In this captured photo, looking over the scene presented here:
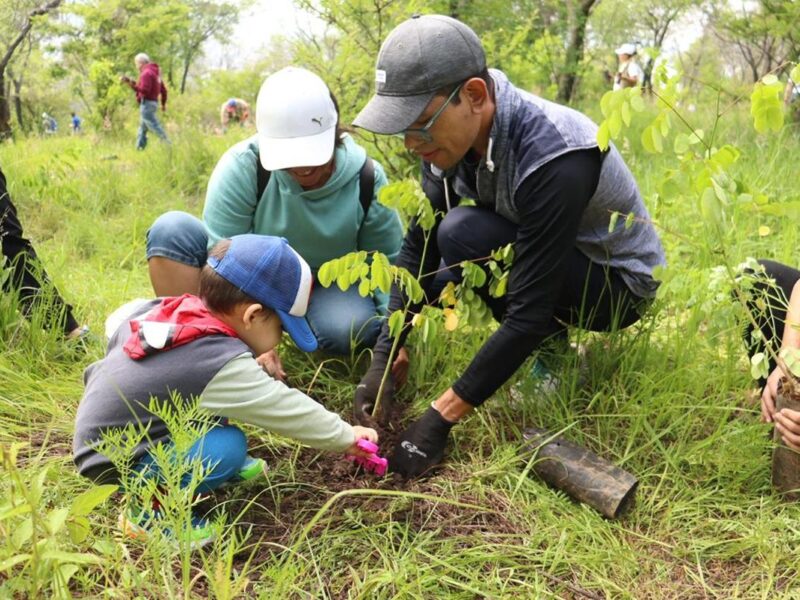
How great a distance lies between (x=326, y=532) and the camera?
5.16 ft

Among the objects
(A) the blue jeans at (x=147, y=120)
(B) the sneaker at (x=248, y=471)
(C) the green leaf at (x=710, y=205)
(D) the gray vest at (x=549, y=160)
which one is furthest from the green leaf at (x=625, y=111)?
(A) the blue jeans at (x=147, y=120)

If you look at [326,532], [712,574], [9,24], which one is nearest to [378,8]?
[326,532]

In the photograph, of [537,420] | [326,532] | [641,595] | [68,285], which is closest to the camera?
[641,595]

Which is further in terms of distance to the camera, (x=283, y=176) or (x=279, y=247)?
(x=283, y=176)

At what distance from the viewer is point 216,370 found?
4.81 ft

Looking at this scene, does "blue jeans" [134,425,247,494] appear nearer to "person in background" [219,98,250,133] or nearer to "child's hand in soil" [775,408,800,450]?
"child's hand in soil" [775,408,800,450]

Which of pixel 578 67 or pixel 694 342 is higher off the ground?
pixel 578 67

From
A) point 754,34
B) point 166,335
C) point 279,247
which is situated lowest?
point 166,335

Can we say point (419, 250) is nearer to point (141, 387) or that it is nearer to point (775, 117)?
point (141, 387)

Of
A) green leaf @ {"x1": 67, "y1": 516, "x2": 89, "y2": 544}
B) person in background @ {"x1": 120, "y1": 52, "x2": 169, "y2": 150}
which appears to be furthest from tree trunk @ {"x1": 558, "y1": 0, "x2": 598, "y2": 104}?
green leaf @ {"x1": 67, "y1": 516, "x2": 89, "y2": 544}

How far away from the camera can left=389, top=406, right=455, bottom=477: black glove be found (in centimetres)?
179

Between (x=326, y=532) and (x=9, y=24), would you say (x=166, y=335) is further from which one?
(x=9, y=24)

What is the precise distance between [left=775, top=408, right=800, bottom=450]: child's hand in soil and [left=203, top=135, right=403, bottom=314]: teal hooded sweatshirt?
147cm

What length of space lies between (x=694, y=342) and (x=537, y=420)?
58 centimetres
